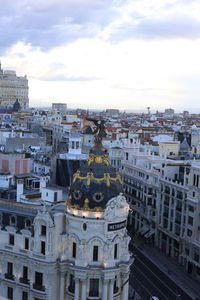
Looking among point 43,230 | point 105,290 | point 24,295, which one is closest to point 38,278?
point 24,295

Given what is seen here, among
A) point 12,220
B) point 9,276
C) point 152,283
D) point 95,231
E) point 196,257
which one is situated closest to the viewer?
point 95,231

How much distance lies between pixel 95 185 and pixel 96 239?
706 centimetres

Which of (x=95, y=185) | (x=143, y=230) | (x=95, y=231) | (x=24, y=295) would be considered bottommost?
(x=143, y=230)

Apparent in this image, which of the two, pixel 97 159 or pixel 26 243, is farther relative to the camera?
pixel 26 243

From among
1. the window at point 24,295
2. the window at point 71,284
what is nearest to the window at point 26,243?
the window at point 24,295

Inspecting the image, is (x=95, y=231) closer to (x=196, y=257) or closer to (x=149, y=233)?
(x=196, y=257)

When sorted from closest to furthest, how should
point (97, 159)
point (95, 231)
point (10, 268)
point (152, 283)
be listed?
point (95, 231) → point (97, 159) → point (10, 268) → point (152, 283)

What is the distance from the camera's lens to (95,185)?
211 feet

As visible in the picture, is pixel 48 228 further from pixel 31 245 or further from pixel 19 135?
pixel 19 135

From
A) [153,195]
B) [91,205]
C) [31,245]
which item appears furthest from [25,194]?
[153,195]

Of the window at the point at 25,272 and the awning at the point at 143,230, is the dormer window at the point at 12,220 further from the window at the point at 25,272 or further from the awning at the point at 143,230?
the awning at the point at 143,230

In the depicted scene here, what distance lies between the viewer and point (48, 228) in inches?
2549

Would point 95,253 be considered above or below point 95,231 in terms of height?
below

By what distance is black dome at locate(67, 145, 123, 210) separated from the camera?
209 ft
